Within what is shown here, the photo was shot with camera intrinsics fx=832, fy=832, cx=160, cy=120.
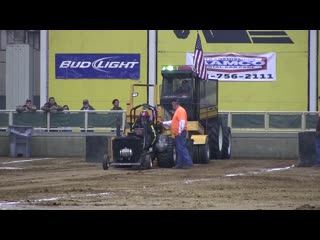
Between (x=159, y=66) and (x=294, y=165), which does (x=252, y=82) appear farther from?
(x=294, y=165)

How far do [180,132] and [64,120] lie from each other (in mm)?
7411

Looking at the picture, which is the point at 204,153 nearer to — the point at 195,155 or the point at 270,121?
the point at 195,155

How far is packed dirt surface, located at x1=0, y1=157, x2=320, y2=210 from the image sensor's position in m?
14.1

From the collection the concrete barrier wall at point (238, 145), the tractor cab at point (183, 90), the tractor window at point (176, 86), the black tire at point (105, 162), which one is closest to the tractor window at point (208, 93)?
the tractor cab at point (183, 90)

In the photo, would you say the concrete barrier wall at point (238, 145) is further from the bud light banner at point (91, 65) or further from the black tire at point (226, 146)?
the bud light banner at point (91, 65)

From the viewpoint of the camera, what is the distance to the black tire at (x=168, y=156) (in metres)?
22.1

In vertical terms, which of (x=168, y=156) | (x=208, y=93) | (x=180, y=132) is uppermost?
(x=208, y=93)

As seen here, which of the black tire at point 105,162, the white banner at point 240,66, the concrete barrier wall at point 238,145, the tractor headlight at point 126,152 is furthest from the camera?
the white banner at point 240,66

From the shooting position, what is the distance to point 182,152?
22.2m

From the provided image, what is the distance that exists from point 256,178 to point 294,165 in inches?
203

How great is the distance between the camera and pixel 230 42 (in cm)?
3347

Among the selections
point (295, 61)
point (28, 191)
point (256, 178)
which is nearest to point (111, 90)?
point (295, 61)

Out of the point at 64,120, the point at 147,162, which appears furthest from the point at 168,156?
the point at 64,120

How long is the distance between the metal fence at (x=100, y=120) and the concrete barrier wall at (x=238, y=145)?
0.27 metres
